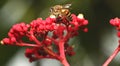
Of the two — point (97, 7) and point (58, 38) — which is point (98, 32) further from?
point (58, 38)

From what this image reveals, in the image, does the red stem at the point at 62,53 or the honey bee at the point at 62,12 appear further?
the honey bee at the point at 62,12

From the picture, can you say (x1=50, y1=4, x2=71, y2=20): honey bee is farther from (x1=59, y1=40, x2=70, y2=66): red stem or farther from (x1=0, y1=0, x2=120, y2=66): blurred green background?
(x1=0, y1=0, x2=120, y2=66): blurred green background

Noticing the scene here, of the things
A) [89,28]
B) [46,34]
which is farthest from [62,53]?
[89,28]

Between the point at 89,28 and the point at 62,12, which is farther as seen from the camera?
the point at 89,28

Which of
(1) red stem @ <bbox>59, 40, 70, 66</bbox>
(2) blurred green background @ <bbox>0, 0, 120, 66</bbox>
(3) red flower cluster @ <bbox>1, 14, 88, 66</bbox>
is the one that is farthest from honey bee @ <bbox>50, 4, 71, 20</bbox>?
(2) blurred green background @ <bbox>0, 0, 120, 66</bbox>

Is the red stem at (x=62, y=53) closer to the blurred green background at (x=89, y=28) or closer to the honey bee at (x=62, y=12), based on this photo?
the honey bee at (x=62, y=12)

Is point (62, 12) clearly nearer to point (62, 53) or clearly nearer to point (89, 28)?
point (62, 53)

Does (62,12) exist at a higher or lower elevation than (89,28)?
lower

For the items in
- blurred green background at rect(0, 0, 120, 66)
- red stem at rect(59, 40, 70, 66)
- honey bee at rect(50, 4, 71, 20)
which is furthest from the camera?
blurred green background at rect(0, 0, 120, 66)

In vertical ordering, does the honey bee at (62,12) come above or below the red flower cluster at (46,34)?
above

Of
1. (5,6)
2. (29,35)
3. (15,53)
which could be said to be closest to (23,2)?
(5,6)

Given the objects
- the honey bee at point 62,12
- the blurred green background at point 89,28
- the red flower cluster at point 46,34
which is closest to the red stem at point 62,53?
the red flower cluster at point 46,34

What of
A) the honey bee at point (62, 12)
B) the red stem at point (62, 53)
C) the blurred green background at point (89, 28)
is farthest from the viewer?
the blurred green background at point (89, 28)

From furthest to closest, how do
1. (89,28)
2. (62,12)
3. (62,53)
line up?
(89,28) < (62,12) < (62,53)
